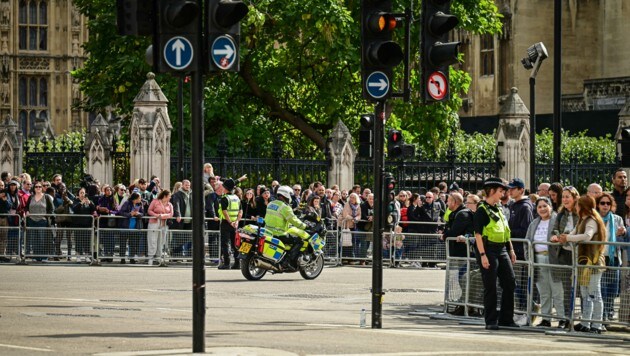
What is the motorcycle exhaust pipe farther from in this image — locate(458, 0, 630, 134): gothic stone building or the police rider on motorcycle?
locate(458, 0, 630, 134): gothic stone building

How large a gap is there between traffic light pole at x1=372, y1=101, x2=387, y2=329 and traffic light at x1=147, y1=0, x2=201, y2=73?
4.16 m

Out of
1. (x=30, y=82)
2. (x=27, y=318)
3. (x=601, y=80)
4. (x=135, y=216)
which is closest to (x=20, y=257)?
(x=135, y=216)

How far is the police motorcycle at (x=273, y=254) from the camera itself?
995 inches

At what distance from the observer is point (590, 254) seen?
17.3 meters

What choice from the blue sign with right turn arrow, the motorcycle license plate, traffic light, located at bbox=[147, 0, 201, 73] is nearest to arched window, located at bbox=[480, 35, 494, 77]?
the motorcycle license plate

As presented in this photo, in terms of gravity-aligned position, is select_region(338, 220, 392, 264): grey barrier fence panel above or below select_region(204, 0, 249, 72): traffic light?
below

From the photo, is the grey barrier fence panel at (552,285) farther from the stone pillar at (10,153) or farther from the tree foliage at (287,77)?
the tree foliage at (287,77)

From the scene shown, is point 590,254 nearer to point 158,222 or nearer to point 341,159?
point 158,222

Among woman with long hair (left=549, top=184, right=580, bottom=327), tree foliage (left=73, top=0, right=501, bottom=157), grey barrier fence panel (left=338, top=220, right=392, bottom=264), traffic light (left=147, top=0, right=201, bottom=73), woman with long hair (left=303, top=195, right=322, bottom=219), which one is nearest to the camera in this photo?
traffic light (left=147, top=0, right=201, bottom=73)

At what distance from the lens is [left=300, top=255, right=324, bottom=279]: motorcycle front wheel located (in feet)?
84.9

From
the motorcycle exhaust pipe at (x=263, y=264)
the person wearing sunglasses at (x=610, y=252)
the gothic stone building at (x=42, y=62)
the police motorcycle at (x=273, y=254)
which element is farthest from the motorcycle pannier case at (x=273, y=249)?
the gothic stone building at (x=42, y=62)

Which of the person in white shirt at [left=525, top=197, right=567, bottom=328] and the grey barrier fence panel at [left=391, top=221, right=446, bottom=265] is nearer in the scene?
the person in white shirt at [left=525, top=197, right=567, bottom=328]

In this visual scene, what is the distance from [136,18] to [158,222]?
16.6 metres

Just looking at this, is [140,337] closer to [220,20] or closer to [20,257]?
[220,20]
